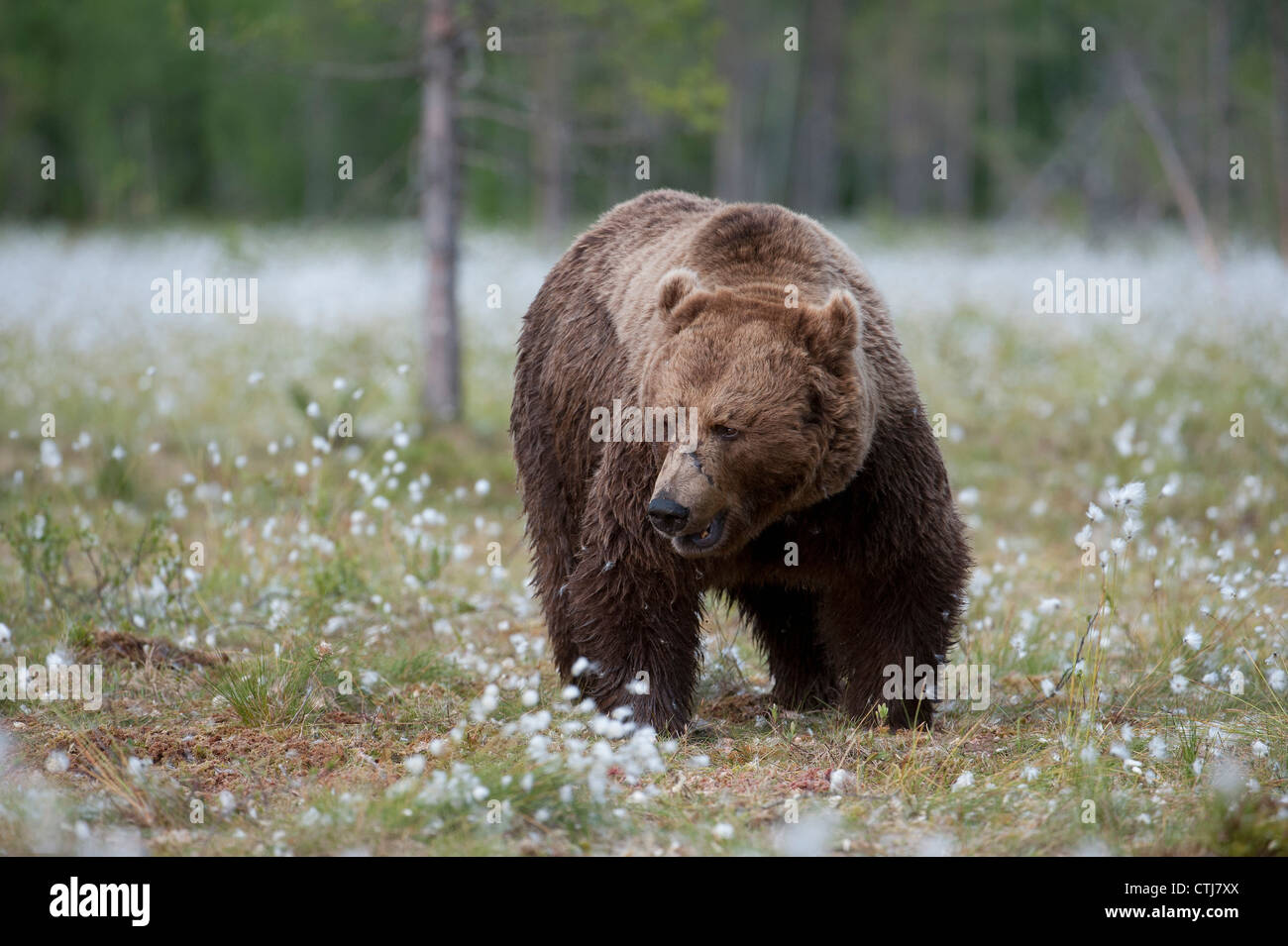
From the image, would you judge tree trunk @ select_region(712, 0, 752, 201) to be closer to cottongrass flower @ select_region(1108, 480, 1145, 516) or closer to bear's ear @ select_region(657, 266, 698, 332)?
bear's ear @ select_region(657, 266, 698, 332)

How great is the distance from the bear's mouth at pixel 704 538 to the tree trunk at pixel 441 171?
21.0 ft

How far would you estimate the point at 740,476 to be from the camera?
4.35 m

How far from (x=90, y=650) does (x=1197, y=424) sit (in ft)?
27.2

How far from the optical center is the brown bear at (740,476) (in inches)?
172

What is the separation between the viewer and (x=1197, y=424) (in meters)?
10.4

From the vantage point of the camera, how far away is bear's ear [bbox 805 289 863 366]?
4.42 metres

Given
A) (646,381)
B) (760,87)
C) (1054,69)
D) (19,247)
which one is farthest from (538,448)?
(1054,69)

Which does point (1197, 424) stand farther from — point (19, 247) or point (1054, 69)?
point (1054, 69)

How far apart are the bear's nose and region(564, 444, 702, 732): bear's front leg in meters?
0.52

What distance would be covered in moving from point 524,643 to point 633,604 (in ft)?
3.60
